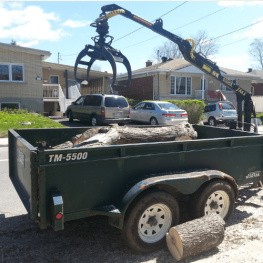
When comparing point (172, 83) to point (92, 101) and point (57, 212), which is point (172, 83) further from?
point (57, 212)

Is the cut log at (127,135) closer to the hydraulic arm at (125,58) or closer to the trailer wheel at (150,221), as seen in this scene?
the trailer wheel at (150,221)

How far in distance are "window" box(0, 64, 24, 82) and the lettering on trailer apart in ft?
64.7

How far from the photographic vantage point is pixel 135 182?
386cm

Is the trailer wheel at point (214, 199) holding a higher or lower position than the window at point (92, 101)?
lower

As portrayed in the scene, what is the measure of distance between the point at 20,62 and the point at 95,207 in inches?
786

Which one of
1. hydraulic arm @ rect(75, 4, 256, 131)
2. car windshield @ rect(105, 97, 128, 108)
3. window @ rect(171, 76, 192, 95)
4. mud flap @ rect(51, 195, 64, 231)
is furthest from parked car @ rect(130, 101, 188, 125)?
mud flap @ rect(51, 195, 64, 231)

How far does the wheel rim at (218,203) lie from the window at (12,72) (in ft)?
64.6

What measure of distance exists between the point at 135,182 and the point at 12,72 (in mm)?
19850

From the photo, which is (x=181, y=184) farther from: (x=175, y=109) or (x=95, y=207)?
(x=175, y=109)

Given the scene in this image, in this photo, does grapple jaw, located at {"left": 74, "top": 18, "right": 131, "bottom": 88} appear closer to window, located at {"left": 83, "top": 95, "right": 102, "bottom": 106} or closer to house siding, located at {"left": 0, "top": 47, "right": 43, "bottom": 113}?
window, located at {"left": 83, "top": 95, "right": 102, "bottom": 106}

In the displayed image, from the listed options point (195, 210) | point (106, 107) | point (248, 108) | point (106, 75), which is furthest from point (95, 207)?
point (106, 75)

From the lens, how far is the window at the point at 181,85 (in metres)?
32.8

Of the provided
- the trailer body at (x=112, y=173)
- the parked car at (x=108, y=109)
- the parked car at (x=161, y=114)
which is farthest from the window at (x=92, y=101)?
the trailer body at (x=112, y=173)

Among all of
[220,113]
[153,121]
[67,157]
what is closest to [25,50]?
[153,121]
